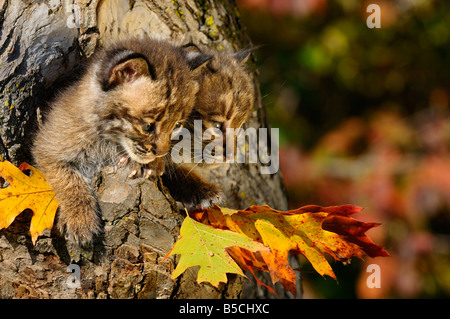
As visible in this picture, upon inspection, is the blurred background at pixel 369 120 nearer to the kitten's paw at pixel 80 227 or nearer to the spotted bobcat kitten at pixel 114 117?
the spotted bobcat kitten at pixel 114 117

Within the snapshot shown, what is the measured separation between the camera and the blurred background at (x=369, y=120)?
14.9 feet

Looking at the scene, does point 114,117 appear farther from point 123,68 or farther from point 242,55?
point 242,55

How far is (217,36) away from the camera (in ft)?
8.76

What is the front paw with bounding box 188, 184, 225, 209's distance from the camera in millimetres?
2418

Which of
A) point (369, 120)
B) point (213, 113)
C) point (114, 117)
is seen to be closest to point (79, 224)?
point (114, 117)

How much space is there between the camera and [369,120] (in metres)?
5.35

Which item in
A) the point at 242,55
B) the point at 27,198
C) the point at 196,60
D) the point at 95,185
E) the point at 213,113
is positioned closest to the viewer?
the point at 27,198

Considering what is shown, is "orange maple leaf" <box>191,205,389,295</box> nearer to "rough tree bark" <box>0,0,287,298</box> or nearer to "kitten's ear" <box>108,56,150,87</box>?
"rough tree bark" <box>0,0,287,298</box>

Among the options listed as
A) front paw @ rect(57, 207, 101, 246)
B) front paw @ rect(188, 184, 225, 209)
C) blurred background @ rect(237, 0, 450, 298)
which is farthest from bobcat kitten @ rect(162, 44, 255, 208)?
blurred background @ rect(237, 0, 450, 298)

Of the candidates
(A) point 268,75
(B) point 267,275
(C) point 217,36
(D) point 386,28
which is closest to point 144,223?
(B) point 267,275

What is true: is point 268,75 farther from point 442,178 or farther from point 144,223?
point 144,223

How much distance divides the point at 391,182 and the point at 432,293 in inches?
49.0

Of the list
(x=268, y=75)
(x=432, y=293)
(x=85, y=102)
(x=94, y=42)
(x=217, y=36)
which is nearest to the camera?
(x=85, y=102)

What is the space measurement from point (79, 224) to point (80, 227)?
0.01 m
